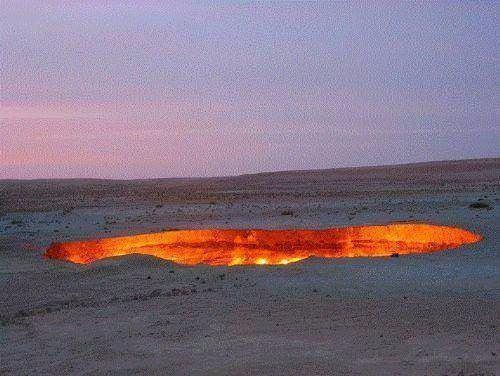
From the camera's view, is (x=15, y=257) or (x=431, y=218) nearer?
(x=15, y=257)

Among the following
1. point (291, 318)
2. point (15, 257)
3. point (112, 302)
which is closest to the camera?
point (291, 318)

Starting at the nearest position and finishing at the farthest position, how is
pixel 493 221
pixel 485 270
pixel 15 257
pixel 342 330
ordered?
pixel 342 330
pixel 485 270
pixel 15 257
pixel 493 221

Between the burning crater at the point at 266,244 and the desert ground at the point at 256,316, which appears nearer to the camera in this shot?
the desert ground at the point at 256,316

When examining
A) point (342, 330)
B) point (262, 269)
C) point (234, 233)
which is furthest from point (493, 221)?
point (342, 330)

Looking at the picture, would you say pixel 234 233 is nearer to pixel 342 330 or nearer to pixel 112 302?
pixel 112 302

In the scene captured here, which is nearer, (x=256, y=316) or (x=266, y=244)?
(x=256, y=316)

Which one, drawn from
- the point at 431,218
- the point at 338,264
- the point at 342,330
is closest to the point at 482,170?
the point at 431,218

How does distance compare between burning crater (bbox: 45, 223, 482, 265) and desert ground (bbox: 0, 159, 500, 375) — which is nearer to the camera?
desert ground (bbox: 0, 159, 500, 375)
